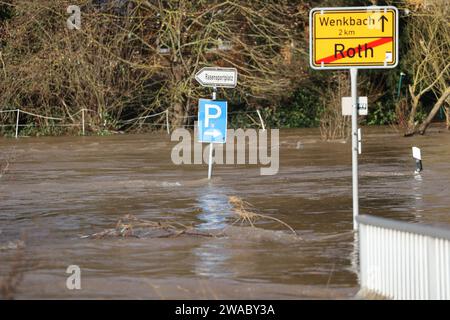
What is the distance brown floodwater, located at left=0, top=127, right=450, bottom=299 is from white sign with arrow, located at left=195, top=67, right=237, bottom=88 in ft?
6.78

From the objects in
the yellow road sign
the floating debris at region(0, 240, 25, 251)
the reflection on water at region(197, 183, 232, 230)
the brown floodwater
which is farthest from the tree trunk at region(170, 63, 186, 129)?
the floating debris at region(0, 240, 25, 251)

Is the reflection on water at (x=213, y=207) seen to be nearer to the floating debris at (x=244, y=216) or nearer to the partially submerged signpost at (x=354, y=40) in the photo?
the floating debris at (x=244, y=216)

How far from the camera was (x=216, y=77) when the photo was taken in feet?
72.9

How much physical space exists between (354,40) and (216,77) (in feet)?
25.2

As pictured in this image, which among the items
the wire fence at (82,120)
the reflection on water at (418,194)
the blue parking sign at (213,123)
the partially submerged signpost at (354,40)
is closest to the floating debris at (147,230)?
the partially submerged signpost at (354,40)

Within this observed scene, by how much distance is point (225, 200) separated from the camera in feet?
61.8

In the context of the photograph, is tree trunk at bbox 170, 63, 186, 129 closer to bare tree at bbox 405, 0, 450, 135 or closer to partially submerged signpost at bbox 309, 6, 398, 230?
bare tree at bbox 405, 0, 450, 135

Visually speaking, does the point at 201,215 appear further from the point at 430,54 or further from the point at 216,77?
the point at 430,54

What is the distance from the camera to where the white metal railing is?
847 cm

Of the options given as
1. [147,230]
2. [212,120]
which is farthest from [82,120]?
[147,230]

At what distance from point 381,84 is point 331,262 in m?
35.7

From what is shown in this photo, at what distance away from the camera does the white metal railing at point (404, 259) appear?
27.8 feet

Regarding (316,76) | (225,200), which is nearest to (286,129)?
(316,76)
